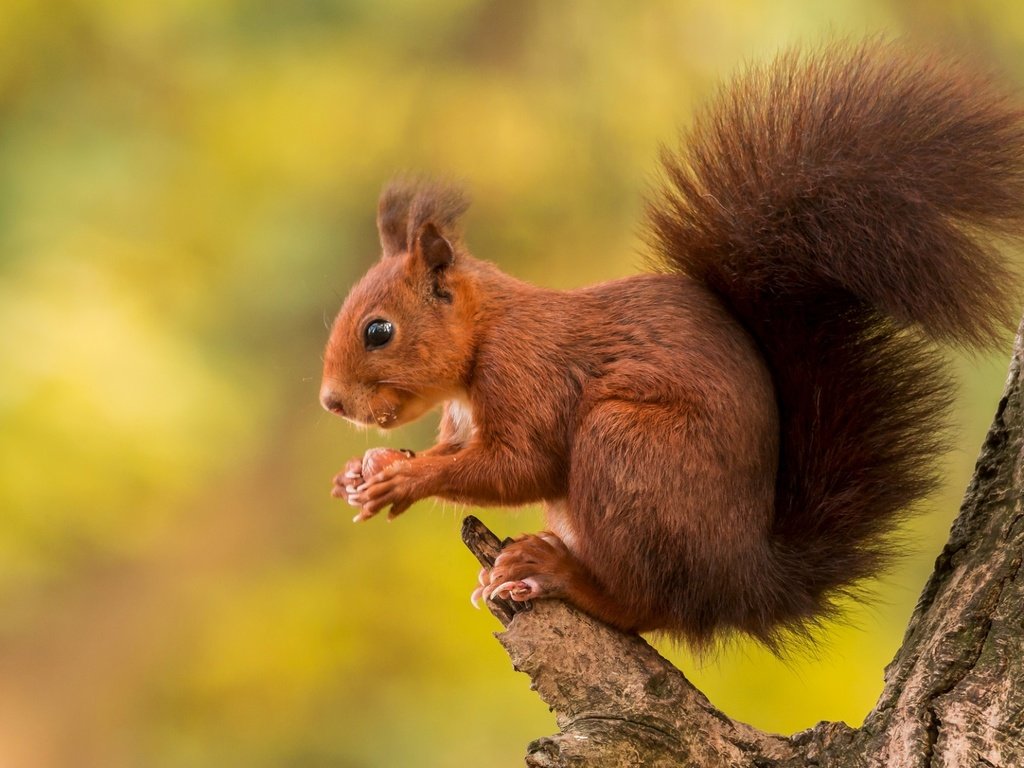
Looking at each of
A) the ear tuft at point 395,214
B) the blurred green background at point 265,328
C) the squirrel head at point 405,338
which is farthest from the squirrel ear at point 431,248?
the blurred green background at point 265,328

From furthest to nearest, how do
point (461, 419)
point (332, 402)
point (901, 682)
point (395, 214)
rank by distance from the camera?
point (395, 214), point (461, 419), point (332, 402), point (901, 682)

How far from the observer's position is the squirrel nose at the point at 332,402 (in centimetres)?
181

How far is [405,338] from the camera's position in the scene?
1830mm

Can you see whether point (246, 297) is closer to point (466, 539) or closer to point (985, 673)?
point (466, 539)

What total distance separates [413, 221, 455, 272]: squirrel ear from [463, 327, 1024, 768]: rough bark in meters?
0.55

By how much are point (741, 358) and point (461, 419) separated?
468 mm

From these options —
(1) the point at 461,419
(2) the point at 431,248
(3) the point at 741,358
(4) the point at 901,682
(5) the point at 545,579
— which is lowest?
(4) the point at 901,682

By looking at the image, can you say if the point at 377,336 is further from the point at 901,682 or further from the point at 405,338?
the point at 901,682

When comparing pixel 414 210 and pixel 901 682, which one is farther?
pixel 414 210

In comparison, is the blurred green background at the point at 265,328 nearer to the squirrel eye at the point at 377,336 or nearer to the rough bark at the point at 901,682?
the squirrel eye at the point at 377,336

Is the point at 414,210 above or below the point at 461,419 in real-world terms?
above

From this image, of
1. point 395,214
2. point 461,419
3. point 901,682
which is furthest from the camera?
point 395,214

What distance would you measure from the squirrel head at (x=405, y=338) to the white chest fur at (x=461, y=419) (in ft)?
0.14

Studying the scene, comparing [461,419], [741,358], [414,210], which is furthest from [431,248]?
[741,358]
